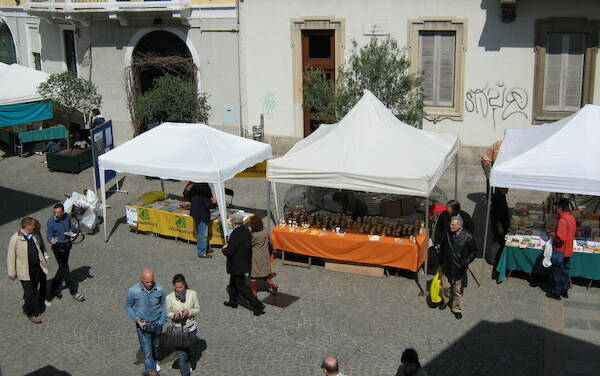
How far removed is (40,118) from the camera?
2144 cm

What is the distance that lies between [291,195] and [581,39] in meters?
7.52

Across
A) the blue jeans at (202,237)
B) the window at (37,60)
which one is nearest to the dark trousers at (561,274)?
the blue jeans at (202,237)

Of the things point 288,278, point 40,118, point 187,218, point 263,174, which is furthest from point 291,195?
point 40,118

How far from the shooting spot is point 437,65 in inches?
729

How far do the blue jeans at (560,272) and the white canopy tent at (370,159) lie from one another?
195cm

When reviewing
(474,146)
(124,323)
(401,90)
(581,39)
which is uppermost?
(581,39)

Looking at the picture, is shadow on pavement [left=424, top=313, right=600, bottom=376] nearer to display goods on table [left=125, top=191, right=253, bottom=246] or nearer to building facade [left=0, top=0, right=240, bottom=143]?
display goods on table [left=125, top=191, right=253, bottom=246]

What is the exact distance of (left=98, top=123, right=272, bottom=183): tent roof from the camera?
12906mm

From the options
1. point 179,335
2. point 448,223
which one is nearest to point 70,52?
point 448,223

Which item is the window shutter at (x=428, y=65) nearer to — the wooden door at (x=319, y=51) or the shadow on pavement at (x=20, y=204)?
the wooden door at (x=319, y=51)

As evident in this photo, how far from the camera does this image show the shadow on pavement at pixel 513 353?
9117mm

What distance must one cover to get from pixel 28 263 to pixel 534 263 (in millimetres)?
7502

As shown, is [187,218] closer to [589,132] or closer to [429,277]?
[429,277]

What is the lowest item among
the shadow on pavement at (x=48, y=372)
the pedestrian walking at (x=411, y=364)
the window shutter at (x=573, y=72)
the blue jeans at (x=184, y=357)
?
the shadow on pavement at (x=48, y=372)
